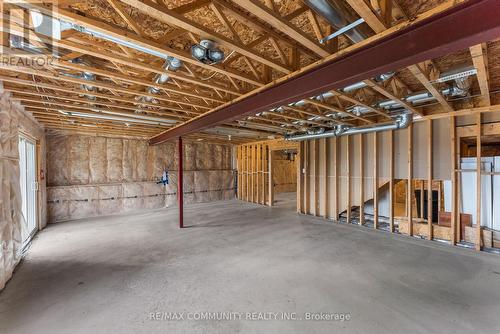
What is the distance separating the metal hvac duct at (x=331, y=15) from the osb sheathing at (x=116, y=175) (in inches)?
283

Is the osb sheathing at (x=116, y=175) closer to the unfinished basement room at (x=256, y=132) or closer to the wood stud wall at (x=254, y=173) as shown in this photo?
the unfinished basement room at (x=256, y=132)

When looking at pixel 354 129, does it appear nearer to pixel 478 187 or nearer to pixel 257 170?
pixel 478 187

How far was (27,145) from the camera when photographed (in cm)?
469

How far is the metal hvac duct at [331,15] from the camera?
152 centimetres

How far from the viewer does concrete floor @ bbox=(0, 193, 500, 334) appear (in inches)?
79.7

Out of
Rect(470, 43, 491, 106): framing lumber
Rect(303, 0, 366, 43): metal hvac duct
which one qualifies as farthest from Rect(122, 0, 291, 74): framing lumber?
Rect(470, 43, 491, 106): framing lumber

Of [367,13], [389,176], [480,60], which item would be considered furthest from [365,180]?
[367,13]

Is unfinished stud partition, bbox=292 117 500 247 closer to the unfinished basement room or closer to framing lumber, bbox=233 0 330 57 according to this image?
the unfinished basement room

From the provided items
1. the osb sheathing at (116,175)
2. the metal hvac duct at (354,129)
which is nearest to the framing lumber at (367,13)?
the metal hvac duct at (354,129)

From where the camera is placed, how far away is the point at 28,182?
4.62 m

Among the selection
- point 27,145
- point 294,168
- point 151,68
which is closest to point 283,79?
point 151,68

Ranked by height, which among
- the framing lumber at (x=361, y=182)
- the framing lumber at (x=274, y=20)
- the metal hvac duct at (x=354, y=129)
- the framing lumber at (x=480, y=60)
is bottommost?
the framing lumber at (x=361, y=182)

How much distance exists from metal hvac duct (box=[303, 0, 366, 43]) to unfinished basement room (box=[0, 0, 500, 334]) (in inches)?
0.5

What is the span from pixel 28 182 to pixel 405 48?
6.75 m
